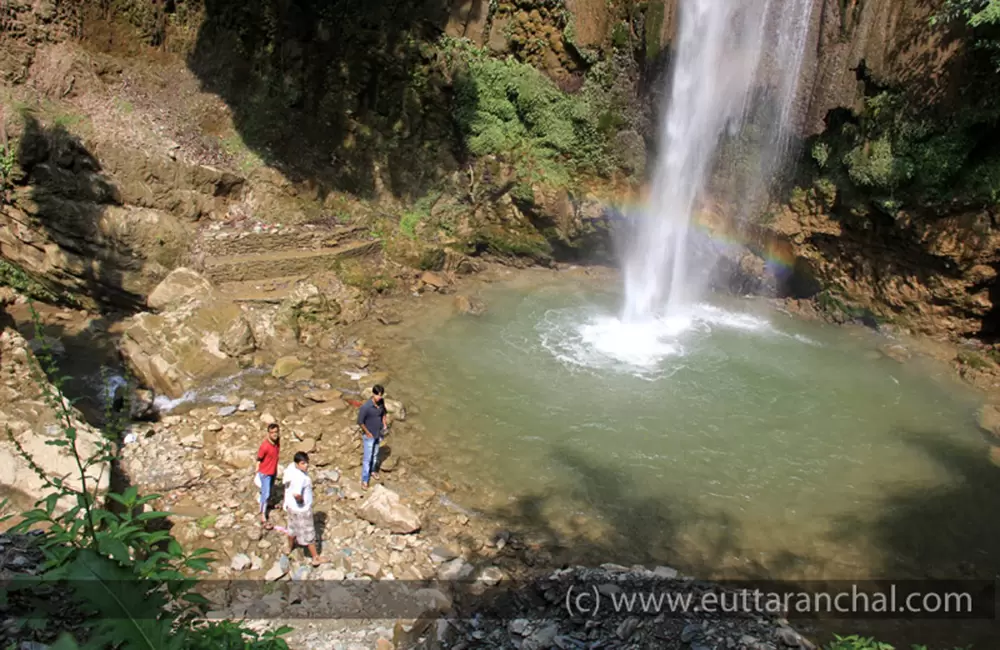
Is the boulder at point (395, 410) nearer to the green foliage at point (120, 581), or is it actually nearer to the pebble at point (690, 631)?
the pebble at point (690, 631)

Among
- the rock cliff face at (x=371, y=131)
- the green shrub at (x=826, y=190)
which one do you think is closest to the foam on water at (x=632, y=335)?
the rock cliff face at (x=371, y=131)

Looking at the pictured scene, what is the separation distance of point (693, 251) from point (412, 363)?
26.3 ft

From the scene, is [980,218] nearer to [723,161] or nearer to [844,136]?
[844,136]

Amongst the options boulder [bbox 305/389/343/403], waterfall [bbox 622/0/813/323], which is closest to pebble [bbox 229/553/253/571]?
boulder [bbox 305/389/343/403]

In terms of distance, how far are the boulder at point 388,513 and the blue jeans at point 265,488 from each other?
107 cm

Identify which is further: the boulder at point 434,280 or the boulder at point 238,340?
the boulder at point 434,280

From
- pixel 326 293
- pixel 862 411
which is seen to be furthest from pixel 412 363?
pixel 862 411

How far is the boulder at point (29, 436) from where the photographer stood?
20.8 ft

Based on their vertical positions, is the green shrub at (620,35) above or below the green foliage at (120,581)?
above

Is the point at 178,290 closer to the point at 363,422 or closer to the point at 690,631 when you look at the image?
the point at 363,422

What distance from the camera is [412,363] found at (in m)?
11.1

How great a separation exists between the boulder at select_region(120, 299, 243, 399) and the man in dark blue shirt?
363 centimetres

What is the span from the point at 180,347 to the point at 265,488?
4.25 meters

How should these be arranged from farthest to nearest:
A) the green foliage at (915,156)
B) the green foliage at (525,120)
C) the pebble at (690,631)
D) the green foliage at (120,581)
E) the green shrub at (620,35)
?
the green foliage at (525,120)
the green shrub at (620,35)
the green foliage at (915,156)
the pebble at (690,631)
the green foliage at (120,581)
